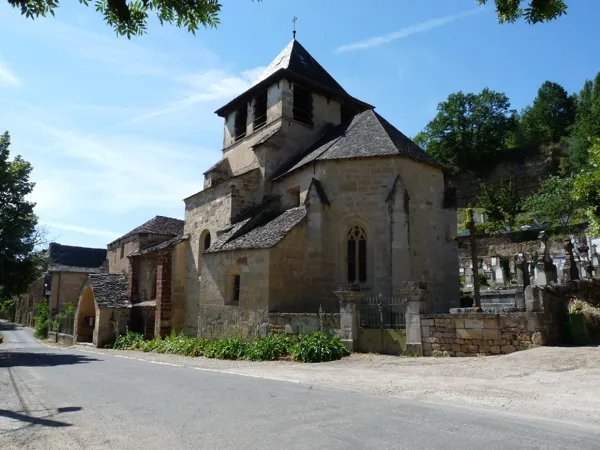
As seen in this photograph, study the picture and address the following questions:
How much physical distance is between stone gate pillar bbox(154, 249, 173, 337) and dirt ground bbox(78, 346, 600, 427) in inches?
415

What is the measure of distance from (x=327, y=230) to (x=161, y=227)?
17186 mm

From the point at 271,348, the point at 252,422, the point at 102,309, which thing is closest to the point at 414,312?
the point at 271,348

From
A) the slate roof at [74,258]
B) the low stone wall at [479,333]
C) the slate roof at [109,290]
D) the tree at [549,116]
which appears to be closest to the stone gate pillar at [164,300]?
the slate roof at [109,290]

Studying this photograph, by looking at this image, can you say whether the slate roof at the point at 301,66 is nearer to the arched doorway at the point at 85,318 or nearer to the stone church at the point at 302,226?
the stone church at the point at 302,226

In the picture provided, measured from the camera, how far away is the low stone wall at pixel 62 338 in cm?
2801

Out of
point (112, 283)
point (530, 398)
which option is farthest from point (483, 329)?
point (112, 283)

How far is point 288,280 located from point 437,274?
570cm

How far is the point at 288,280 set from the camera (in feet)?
52.4

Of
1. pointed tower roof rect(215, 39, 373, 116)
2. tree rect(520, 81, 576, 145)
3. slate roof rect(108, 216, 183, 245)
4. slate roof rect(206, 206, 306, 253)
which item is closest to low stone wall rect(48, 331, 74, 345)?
slate roof rect(108, 216, 183, 245)

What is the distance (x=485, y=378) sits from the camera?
8547mm

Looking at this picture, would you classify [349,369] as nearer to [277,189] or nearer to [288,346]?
[288,346]

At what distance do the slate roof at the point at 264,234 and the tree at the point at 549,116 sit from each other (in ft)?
166

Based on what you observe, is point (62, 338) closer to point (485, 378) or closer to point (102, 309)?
point (102, 309)

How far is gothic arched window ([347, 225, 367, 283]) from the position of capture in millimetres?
16406
